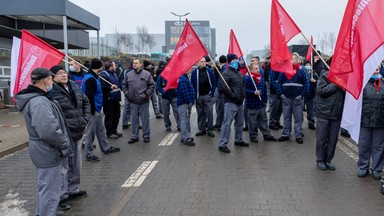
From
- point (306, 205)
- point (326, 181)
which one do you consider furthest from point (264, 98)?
point (306, 205)

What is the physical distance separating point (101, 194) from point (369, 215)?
3.58 meters

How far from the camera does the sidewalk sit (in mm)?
8159

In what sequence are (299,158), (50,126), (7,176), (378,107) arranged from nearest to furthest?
(50,126) → (378,107) → (7,176) → (299,158)

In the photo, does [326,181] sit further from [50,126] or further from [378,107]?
[50,126]

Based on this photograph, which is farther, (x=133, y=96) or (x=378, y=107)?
(x=133, y=96)

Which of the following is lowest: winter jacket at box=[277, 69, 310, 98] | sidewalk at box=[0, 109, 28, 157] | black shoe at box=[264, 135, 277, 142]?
sidewalk at box=[0, 109, 28, 157]

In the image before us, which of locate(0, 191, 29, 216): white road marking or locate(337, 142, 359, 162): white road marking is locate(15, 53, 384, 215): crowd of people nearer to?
locate(0, 191, 29, 216): white road marking

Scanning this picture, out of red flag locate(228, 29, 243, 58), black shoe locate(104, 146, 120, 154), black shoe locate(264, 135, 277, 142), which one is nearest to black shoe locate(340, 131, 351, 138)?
black shoe locate(264, 135, 277, 142)

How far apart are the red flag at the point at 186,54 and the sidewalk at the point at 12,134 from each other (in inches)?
152

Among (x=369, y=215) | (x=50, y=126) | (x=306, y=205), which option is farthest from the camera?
(x=306, y=205)

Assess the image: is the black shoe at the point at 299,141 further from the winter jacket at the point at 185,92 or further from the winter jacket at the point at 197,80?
the winter jacket at the point at 185,92

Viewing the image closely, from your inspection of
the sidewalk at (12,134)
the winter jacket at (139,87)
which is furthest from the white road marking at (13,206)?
the winter jacket at (139,87)

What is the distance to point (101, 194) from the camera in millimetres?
5160

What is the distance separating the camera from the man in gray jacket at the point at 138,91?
330 inches
